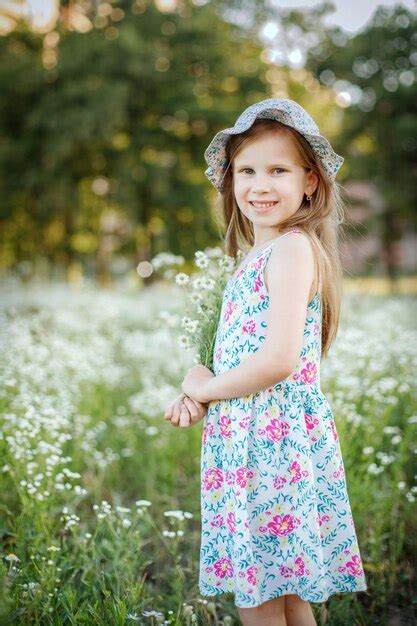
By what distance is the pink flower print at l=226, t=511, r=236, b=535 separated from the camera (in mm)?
1951

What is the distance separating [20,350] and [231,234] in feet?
8.89

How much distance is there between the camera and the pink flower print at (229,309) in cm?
213

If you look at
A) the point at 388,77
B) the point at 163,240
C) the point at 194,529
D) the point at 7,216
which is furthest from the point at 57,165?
the point at 194,529

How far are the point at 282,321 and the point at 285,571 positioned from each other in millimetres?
830

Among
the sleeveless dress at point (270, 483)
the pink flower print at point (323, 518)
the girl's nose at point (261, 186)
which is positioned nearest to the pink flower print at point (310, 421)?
the sleeveless dress at point (270, 483)

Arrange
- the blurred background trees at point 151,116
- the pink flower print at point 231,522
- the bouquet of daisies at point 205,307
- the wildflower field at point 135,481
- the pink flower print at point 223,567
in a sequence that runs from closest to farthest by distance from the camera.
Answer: the pink flower print at point 231,522 < the pink flower print at point 223,567 < the bouquet of daisies at point 205,307 < the wildflower field at point 135,481 < the blurred background trees at point 151,116

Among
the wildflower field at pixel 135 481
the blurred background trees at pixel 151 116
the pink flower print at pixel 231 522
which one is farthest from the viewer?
the blurred background trees at pixel 151 116

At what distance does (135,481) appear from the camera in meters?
4.05

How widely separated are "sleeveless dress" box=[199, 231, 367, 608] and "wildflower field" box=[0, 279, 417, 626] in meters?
0.37

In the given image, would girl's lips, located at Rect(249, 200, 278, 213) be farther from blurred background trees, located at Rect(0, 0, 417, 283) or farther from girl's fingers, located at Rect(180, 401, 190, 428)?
blurred background trees, located at Rect(0, 0, 417, 283)

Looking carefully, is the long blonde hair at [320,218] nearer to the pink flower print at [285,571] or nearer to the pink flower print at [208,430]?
the pink flower print at [208,430]

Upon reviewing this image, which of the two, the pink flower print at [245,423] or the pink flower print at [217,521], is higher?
the pink flower print at [245,423]

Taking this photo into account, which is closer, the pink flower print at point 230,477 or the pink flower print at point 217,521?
the pink flower print at point 230,477

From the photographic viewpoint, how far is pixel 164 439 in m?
4.28
